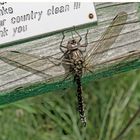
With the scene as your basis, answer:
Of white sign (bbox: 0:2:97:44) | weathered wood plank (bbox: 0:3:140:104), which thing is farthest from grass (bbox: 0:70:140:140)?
white sign (bbox: 0:2:97:44)

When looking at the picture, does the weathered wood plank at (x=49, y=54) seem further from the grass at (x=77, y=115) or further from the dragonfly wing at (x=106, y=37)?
the grass at (x=77, y=115)

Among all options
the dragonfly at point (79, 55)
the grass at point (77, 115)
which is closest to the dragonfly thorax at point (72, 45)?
the dragonfly at point (79, 55)

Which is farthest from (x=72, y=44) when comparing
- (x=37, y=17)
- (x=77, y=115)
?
(x=77, y=115)

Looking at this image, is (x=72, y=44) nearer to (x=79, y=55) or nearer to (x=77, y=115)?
(x=79, y=55)

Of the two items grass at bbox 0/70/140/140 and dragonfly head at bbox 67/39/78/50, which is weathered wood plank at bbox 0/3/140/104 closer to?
dragonfly head at bbox 67/39/78/50

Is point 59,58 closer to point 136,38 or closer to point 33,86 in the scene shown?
point 33,86
